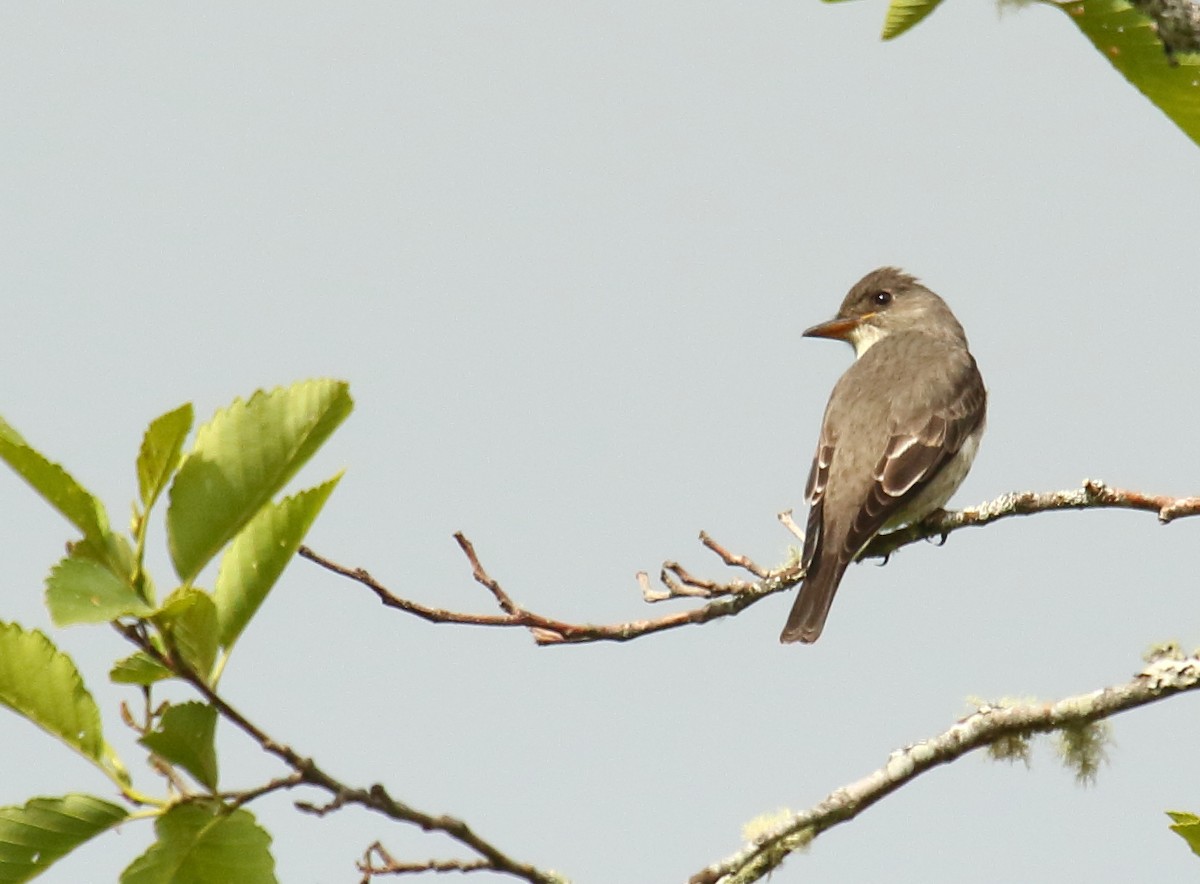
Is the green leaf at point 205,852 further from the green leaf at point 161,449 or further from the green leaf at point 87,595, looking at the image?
the green leaf at point 161,449

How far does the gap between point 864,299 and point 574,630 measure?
258 inches

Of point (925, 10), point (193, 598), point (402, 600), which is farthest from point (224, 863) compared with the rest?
point (925, 10)

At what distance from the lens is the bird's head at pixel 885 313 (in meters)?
10.2

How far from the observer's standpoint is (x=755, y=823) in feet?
12.4

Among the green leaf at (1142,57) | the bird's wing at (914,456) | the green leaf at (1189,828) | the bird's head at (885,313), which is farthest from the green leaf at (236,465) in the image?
the bird's head at (885,313)

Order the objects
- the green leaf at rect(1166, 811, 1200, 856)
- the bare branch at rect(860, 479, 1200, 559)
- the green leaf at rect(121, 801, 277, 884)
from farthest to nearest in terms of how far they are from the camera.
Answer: the bare branch at rect(860, 479, 1200, 559)
the green leaf at rect(1166, 811, 1200, 856)
the green leaf at rect(121, 801, 277, 884)

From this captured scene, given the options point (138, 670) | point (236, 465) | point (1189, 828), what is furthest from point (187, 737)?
point (1189, 828)

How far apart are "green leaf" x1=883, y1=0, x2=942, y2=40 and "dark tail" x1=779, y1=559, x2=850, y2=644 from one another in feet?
14.0

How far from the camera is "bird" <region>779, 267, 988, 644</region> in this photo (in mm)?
7051

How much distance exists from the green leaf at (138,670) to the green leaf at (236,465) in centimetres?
15

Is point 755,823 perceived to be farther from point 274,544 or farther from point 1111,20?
point 1111,20

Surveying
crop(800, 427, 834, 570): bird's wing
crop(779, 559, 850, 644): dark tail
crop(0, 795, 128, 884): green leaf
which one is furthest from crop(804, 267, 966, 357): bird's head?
crop(0, 795, 128, 884): green leaf

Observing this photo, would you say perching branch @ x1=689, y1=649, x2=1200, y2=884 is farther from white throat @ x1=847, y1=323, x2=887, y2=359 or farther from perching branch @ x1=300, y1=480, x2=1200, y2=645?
white throat @ x1=847, y1=323, x2=887, y2=359

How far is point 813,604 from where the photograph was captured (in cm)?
688
